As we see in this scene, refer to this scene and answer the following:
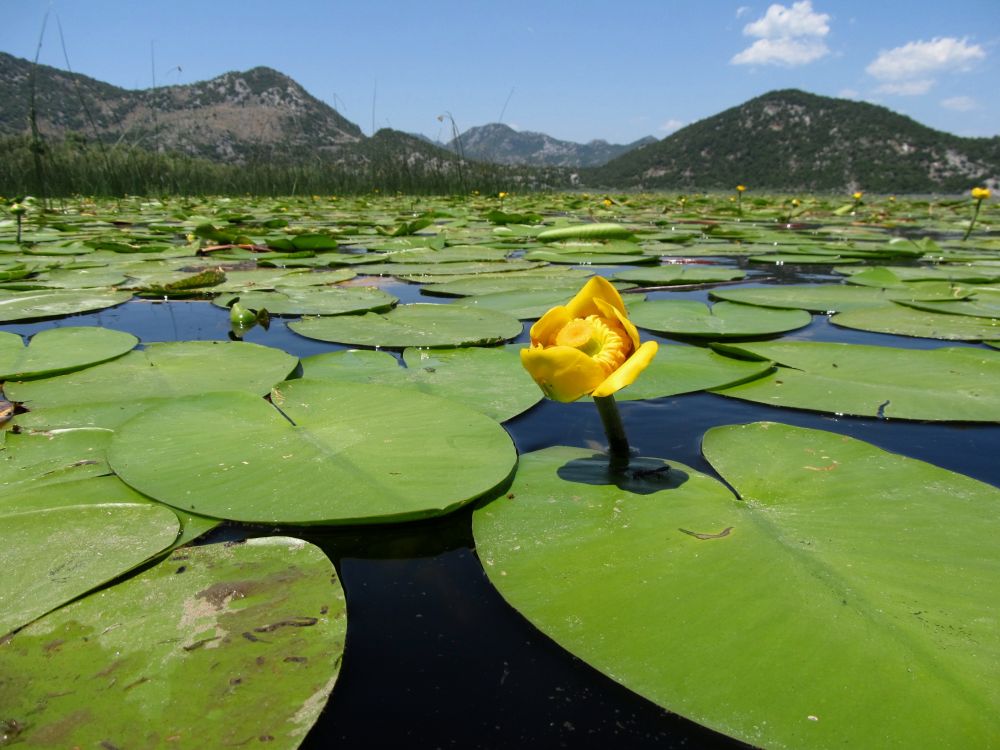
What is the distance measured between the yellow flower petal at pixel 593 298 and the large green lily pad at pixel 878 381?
61 centimetres

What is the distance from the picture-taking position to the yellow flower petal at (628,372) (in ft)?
2.58

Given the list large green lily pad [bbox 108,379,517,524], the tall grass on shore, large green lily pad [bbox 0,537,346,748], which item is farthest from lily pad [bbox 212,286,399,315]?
the tall grass on shore

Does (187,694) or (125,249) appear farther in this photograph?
(125,249)

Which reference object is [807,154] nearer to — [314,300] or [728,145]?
[728,145]

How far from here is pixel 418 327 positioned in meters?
1.96

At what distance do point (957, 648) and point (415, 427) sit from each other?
850 millimetres

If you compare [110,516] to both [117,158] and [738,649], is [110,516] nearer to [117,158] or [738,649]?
[738,649]

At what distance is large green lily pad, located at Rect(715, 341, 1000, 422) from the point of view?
1.28 meters

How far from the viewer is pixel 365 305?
2.28 meters

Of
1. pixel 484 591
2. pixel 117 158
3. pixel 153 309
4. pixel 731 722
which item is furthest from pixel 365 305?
pixel 117 158

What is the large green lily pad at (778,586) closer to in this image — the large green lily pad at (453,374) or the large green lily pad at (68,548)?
the large green lily pad at (453,374)

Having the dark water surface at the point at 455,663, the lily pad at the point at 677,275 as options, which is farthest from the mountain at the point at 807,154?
the dark water surface at the point at 455,663

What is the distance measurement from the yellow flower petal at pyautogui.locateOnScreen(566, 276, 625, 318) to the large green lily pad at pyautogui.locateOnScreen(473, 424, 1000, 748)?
10.9 inches

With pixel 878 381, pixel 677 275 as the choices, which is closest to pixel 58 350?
pixel 878 381
